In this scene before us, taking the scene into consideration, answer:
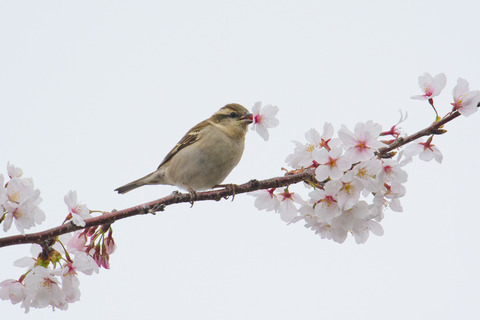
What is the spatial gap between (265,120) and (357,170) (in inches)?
33.5

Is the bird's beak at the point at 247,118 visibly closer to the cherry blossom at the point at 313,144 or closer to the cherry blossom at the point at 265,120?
the cherry blossom at the point at 265,120

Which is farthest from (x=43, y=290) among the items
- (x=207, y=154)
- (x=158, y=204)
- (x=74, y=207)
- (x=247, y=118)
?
(x=247, y=118)

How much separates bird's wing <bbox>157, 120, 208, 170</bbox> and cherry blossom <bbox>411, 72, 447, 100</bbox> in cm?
382

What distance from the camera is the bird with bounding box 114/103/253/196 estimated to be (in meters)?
6.09

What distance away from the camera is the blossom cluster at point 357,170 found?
117 inches

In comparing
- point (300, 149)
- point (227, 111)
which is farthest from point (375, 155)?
point (227, 111)

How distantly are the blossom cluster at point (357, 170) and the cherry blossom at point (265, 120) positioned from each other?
0.33 meters

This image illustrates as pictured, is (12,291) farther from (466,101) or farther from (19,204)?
(466,101)

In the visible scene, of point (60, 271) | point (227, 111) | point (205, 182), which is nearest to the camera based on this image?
point (60, 271)

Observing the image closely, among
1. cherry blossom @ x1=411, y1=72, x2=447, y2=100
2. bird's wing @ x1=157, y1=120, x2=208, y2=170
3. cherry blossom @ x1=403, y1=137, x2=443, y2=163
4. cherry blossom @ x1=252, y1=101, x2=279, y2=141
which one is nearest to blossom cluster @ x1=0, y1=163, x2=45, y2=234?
cherry blossom @ x1=252, y1=101, x2=279, y2=141

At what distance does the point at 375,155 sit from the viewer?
10.1ft

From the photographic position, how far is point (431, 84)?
10.5 ft

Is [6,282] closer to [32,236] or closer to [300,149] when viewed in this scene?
[32,236]

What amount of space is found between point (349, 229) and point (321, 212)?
254mm
